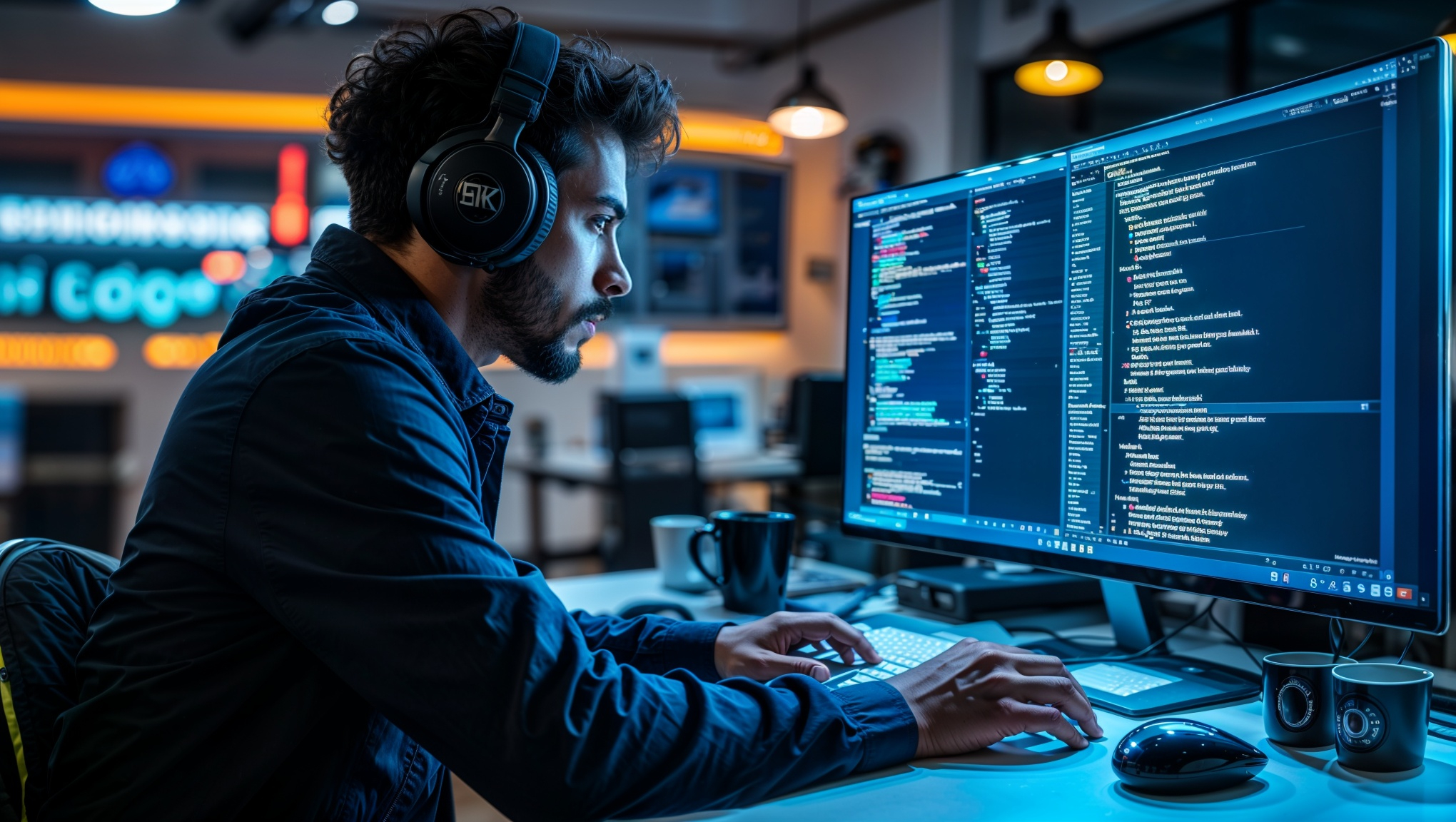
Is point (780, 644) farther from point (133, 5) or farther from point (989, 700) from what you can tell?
point (133, 5)

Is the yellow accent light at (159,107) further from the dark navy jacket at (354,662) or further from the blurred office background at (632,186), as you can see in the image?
the dark navy jacket at (354,662)

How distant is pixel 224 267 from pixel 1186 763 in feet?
17.0

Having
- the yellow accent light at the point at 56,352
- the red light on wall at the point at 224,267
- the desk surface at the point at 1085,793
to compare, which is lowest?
the desk surface at the point at 1085,793

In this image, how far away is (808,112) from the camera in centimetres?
405

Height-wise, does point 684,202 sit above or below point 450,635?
above

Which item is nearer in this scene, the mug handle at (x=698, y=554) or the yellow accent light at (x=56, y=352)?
the mug handle at (x=698, y=554)

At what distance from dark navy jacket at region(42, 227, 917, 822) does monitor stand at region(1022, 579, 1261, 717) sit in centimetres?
24

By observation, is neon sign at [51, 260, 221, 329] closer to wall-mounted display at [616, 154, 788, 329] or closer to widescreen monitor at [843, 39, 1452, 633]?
wall-mounted display at [616, 154, 788, 329]

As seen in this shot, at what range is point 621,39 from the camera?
5746 millimetres

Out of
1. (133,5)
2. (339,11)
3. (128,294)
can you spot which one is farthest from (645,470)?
(128,294)

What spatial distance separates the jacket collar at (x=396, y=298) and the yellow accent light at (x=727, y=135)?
4.68m

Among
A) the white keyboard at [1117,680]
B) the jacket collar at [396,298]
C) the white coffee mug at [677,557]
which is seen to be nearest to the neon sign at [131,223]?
the white coffee mug at [677,557]

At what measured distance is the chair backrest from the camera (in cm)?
67

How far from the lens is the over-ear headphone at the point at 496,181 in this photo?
825 mm
